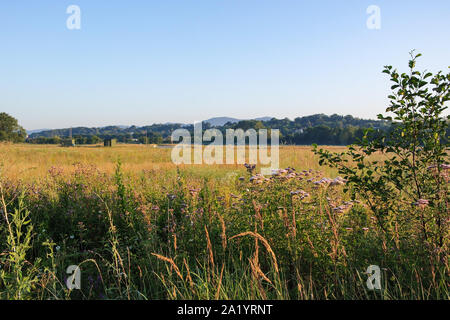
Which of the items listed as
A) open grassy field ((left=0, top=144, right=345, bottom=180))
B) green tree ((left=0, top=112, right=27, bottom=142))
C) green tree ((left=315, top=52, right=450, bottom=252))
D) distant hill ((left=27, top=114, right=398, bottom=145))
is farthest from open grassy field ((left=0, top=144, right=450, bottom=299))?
green tree ((left=0, top=112, right=27, bottom=142))

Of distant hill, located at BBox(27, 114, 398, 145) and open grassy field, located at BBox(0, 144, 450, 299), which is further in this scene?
distant hill, located at BBox(27, 114, 398, 145)

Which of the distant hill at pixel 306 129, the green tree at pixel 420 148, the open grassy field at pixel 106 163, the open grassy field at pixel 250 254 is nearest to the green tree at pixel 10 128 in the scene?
the distant hill at pixel 306 129

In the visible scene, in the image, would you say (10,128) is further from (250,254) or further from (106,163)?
(250,254)

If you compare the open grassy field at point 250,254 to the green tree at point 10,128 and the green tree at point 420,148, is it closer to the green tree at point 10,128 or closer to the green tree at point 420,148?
the green tree at point 420,148

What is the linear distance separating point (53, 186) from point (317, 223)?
551cm

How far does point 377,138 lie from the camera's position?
3.32 meters

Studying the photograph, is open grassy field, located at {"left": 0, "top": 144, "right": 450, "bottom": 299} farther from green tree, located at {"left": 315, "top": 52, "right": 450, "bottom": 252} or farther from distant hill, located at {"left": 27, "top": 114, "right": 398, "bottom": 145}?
distant hill, located at {"left": 27, "top": 114, "right": 398, "bottom": 145}

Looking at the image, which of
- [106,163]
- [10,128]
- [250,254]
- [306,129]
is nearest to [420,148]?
[250,254]

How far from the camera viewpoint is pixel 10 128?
2709 inches

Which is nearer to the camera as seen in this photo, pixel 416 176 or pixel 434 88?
pixel 434 88

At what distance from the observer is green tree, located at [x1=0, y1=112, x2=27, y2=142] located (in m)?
64.8

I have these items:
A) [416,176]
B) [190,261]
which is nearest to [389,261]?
[416,176]

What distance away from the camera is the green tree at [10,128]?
64819 mm
